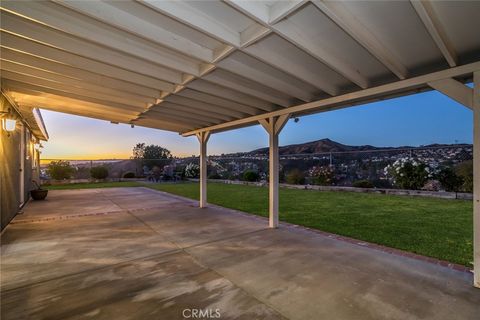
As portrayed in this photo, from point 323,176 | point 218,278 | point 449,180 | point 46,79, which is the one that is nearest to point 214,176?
point 323,176

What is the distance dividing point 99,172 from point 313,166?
13914mm

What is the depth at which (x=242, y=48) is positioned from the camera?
98.8 inches

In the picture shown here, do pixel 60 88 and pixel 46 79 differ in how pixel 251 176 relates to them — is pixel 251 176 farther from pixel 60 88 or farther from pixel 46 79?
pixel 46 79

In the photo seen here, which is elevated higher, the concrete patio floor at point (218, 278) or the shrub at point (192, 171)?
the shrub at point (192, 171)

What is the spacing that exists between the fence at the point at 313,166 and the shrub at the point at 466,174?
23 mm

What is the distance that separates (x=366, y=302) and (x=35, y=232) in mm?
5700

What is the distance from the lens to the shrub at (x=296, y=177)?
11598mm

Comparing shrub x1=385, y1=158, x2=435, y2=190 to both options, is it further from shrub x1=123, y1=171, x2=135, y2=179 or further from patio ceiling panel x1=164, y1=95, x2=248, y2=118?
shrub x1=123, y1=171, x2=135, y2=179

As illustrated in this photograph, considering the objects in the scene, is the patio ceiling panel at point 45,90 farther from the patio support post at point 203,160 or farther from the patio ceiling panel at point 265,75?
the patio ceiling panel at point 265,75

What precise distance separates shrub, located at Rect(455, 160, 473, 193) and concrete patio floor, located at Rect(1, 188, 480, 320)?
6234 mm

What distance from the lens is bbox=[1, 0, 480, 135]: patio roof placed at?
204cm

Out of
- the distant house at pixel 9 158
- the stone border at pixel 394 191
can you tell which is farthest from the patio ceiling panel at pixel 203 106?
the stone border at pixel 394 191

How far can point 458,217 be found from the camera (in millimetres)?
5227

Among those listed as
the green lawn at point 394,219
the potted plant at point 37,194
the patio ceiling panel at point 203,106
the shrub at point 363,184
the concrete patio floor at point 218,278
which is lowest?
the concrete patio floor at point 218,278
